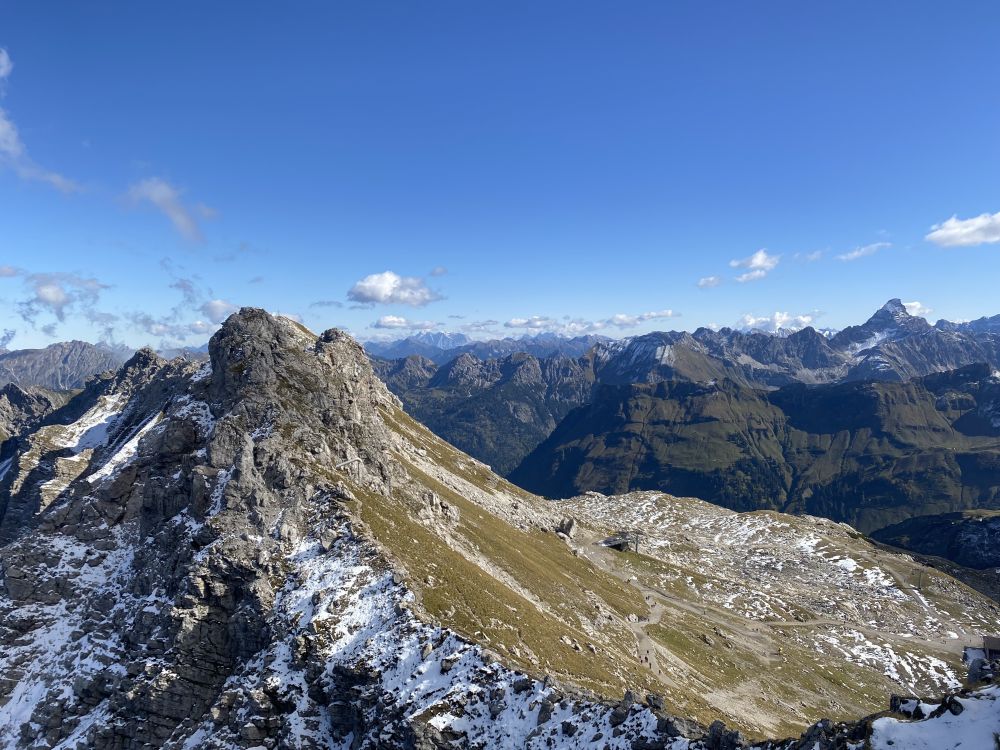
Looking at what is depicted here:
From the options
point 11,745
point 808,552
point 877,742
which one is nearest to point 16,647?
point 11,745

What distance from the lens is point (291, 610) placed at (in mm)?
53844

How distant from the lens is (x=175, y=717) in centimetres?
5353

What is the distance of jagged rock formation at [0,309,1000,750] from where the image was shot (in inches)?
1662

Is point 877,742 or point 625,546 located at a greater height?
point 877,742

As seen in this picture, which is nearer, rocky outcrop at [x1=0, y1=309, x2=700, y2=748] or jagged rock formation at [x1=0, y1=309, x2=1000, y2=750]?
jagged rock formation at [x1=0, y1=309, x2=1000, y2=750]

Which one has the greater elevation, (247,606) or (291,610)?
(291,610)

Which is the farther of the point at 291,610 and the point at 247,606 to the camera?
the point at 247,606

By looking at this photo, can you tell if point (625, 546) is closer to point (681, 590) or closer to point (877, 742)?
point (681, 590)

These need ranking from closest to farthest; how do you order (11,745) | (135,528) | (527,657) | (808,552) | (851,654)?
(527,657), (11,745), (135,528), (851,654), (808,552)

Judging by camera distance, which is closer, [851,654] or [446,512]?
[446,512]

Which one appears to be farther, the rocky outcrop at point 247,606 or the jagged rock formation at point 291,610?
the rocky outcrop at point 247,606

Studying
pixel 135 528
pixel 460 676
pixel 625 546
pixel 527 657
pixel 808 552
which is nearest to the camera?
pixel 460 676

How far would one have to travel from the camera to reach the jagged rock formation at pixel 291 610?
42219 millimetres

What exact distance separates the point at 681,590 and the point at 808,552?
77.8 m
